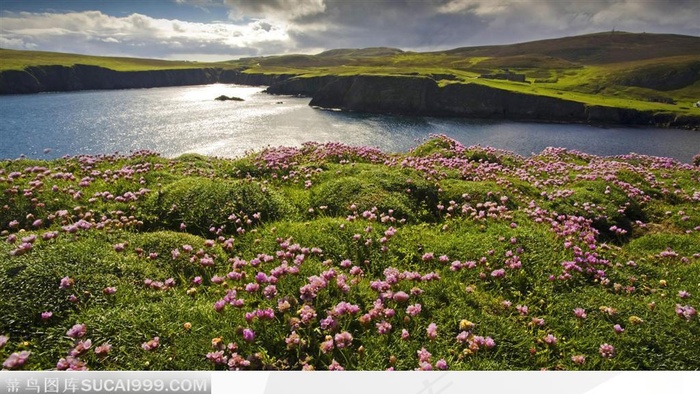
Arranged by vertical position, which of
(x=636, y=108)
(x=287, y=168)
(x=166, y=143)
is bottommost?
(x=166, y=143)

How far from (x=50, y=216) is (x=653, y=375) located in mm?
9385

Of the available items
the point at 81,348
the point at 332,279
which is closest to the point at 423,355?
the point at 332,279

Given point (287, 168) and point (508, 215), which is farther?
point (287, 168)

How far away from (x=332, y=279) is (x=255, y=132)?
60636mm

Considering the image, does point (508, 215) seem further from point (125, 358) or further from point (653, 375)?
point (125, 358)

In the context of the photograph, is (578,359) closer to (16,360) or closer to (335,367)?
(335,367)

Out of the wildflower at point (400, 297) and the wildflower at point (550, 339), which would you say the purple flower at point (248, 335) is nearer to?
the wildflower at point (400, 297)

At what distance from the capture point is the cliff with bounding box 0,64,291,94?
12506 centimetres

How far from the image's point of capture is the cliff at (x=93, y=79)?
12506 centimetres

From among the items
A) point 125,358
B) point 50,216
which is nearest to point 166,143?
point 50,216

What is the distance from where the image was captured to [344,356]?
428 centimetres

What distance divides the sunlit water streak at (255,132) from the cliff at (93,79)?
5001 centimetres

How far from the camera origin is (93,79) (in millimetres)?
154375

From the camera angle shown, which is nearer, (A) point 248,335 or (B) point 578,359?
(A) point 248,335
